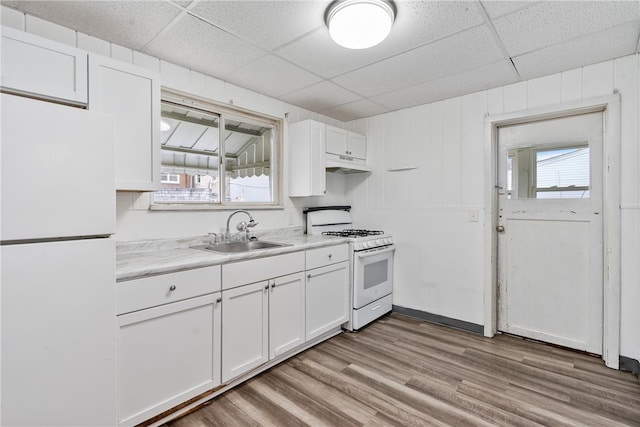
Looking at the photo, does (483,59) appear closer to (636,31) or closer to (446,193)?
(636,31)

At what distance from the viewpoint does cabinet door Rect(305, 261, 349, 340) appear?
2.63m

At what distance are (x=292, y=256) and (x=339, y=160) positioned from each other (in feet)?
4.56

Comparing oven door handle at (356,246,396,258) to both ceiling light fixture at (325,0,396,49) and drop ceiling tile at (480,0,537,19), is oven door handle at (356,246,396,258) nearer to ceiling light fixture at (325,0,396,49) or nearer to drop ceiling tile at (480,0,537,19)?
ceiling light fixture at (325,0,396,49)

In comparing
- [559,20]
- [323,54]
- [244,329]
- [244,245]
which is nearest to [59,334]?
[244,329]

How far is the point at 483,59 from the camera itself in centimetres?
232

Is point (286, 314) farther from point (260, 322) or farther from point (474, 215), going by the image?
point (474, 215)

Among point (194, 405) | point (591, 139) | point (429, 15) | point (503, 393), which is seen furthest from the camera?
point (591, 139)

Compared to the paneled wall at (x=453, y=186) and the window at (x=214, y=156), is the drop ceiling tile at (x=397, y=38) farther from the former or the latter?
the paneled wall at (x=453, y=186)

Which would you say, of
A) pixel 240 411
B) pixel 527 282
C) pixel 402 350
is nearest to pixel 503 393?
pixel 402 350

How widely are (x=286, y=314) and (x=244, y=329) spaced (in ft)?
1.31

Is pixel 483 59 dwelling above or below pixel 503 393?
above

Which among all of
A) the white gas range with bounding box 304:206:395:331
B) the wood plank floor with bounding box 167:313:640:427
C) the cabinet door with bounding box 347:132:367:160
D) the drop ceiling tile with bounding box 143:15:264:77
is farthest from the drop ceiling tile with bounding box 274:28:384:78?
the wood plank floor with bounding box 167:313:640:427

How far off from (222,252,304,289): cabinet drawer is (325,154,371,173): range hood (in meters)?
1.19

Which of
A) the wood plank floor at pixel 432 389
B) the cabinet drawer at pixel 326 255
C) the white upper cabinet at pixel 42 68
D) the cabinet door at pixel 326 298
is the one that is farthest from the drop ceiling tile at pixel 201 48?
the wood plank floor at pixel 432 389
